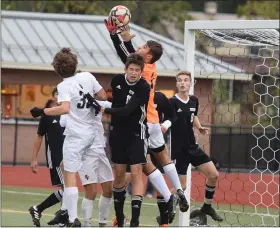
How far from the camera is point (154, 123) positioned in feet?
40.4

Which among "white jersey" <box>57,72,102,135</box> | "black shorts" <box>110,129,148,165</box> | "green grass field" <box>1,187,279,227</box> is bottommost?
"green grass field" <box>1,187,279,227</box>

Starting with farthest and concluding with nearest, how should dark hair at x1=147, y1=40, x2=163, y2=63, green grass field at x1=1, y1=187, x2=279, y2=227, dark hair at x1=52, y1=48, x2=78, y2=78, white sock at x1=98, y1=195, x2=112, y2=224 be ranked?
green grass field at x1=1, y1=187, x2=279, y2=227, white sock at x1=98, y1=195, x2=112, y2=224, dark hair at x1=147, y1=40, x2=163, y2=63, dark hair at x1=52, y1=48, x2=78, y2=78

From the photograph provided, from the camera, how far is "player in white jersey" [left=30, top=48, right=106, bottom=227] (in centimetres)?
1157

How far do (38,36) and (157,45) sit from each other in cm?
2043

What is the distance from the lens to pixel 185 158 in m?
14.0

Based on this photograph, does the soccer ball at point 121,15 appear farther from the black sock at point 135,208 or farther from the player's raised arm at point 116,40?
the black sock at point 135,208

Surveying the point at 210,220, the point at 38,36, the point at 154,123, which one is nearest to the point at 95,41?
the point at 38,36

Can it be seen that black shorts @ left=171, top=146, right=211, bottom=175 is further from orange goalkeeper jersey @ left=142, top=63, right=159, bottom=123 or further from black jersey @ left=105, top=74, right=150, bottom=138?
black jersey @ left=105, top=74, right=150, bottom=138

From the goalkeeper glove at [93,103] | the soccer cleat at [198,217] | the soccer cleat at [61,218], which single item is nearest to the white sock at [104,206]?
the soccer cleat at [61,218]

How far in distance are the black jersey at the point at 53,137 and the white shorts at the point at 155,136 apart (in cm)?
182

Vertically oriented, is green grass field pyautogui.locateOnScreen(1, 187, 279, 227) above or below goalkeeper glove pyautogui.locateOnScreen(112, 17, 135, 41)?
below

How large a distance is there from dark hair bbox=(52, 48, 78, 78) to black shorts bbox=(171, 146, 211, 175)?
2906 mm

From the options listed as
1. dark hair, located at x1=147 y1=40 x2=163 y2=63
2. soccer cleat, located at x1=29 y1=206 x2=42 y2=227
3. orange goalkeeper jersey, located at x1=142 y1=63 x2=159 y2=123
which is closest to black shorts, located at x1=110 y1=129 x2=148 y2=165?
orange goalkeeper jersey, located at x1=142 y1=63 x2=159 y2=123

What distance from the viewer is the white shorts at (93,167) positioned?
11867 millimetres
